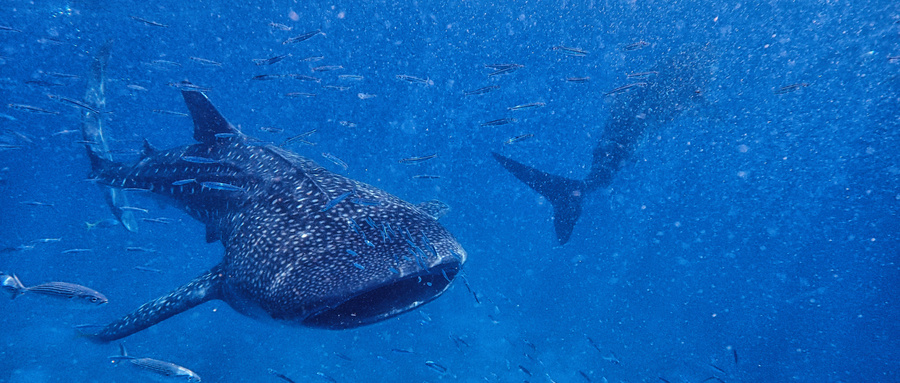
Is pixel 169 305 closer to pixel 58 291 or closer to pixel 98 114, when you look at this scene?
pixel 58 291

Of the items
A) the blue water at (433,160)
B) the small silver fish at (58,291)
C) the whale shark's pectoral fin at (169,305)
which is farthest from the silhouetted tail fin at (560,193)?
the small silver fish at (58,291)

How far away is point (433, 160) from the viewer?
2527 cm

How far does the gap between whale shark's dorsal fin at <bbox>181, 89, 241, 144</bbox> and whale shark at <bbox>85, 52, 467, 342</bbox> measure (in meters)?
0.64

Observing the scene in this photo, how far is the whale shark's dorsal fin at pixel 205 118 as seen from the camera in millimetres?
5336

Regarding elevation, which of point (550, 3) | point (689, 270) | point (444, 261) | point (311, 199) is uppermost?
point (689, 270)

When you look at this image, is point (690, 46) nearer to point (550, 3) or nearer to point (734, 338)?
point (550, 3)

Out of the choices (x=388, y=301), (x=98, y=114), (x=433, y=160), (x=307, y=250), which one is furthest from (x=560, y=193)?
(x=433, y=160)

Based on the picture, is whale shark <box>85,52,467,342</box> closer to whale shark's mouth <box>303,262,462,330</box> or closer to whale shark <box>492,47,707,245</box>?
whale shark's mouth <box>303,262,462,330</box>

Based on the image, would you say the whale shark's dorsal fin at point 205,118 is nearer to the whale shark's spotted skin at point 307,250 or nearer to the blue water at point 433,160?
the whale shark's spotted skin at point 307,250

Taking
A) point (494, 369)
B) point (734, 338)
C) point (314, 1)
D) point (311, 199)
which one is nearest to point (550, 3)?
point (314, 1)

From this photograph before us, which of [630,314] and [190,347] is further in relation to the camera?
[630,314]

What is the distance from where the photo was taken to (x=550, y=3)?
69.6 ft

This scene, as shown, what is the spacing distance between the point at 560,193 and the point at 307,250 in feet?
30.7

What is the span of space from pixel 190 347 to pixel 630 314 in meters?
25.4
